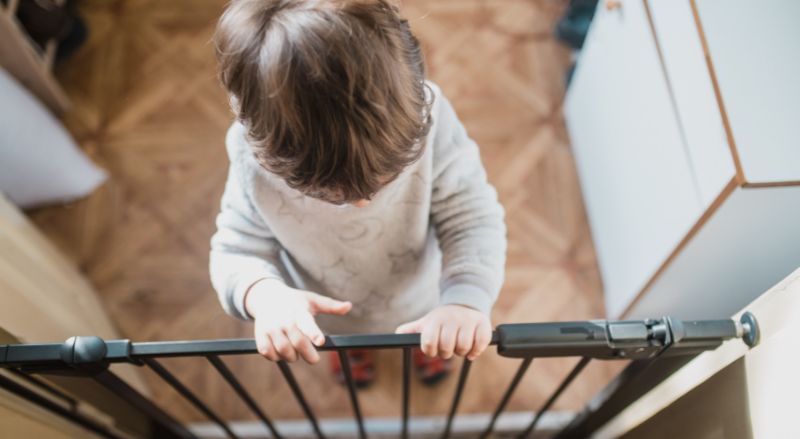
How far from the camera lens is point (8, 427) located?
0.63m

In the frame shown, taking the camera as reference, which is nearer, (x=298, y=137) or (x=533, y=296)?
(x=298, y=137)

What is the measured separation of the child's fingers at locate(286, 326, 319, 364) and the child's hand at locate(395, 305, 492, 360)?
81mm

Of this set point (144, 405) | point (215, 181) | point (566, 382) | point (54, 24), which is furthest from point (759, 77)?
point (54, 24)

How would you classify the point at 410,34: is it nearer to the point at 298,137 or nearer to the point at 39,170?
the point at 298,137

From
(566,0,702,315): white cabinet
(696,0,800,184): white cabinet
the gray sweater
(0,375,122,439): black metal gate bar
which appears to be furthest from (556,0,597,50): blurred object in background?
(0,375,122,439): black metal gate bar

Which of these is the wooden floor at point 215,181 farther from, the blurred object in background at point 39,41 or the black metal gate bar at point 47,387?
the black metal gate bar at point 47,387

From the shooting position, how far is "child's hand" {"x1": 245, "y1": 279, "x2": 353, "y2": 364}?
23.0 inches

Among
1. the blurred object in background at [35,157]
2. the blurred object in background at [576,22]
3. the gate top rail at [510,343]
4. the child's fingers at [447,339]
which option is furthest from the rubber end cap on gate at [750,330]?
the blurred object in background at [35,157]

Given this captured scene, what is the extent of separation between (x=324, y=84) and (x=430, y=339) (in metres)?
0.25

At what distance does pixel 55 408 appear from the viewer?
0.70 metres

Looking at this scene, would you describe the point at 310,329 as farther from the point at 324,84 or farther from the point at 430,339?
the point at 324,84

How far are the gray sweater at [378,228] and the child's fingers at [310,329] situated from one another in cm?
9

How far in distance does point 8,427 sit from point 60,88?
1013 mm

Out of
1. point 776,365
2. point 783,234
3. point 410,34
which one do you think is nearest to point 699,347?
point 776,365
